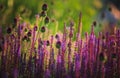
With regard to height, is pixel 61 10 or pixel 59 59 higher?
pixel 61 10

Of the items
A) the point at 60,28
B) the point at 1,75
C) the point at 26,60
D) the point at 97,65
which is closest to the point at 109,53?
the point at 97,65

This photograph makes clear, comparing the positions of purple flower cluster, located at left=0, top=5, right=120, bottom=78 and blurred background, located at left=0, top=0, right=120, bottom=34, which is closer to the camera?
purple flower cluster, located at left=0, top=5, right=120, bottom=78

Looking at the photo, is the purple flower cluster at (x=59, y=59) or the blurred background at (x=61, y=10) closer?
the purple flower cluster at (x=59, y=59)

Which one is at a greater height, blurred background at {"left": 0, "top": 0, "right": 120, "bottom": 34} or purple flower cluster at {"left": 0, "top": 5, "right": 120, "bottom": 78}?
blurred background at {"left": 0, "top": 0, "right": 120, "bottom": 34}

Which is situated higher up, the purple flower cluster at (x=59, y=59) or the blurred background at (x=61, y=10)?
the blurred background at (x=61, y=10)

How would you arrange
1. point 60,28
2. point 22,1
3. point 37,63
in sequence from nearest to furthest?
point 37,63 → point 60,28 → point 22,1

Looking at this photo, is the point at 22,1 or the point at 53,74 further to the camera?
the point at 22,1

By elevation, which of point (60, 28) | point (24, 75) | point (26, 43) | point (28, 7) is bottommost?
point (24, 75)

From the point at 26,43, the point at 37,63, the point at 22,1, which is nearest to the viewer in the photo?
the point at 37,63

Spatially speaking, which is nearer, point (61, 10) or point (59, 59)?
point (59, 59)

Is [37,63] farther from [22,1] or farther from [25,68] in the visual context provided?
Answer: [22,1]

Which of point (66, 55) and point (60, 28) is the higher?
point (60, 28)
